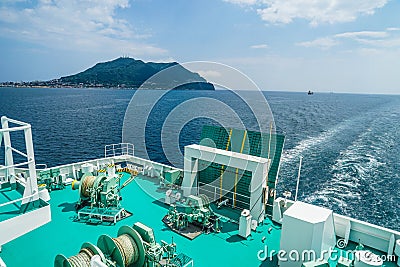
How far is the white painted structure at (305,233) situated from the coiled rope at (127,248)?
3.53 meters

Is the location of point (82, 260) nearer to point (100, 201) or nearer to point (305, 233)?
point (100, 201)

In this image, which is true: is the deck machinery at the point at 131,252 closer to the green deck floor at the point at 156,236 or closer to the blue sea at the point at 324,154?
the green deck floor at the point at 156,236

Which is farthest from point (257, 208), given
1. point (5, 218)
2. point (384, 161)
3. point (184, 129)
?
point (184, 129)

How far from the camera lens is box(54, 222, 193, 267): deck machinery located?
5.32m

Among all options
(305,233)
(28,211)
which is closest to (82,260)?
(28,211)

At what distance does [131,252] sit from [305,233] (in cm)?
399

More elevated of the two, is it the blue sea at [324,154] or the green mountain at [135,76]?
the green mountain at [135,76]

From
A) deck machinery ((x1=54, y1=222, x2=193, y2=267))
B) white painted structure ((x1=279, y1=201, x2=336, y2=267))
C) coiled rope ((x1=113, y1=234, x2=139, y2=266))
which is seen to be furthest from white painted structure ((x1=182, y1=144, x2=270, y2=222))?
coiled rope ((x1=113, y1=234, x2=139, y2=266))

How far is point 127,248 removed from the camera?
18.9 feet

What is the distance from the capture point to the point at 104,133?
39219 millimetres

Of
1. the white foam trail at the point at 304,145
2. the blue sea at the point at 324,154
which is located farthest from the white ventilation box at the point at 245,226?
the white foam trail at the point at 304,145

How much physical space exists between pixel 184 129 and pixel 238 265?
3300cm

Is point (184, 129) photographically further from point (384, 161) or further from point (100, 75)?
point (100, 75)

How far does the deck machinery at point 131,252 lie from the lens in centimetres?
532
